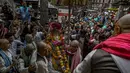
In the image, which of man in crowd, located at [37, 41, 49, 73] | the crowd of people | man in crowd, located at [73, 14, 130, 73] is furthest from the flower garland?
man in crowd, located at [73, 14, 130, 73]

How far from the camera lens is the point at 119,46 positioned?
2129 mm

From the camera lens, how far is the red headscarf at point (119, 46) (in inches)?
83.4

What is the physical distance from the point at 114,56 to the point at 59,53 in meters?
2.94

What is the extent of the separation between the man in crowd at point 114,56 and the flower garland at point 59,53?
8.57ft

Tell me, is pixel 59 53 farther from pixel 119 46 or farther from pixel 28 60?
pixel 119 46

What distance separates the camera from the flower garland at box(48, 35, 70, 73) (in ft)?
16.1

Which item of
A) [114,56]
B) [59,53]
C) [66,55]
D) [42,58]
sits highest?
[114,56]

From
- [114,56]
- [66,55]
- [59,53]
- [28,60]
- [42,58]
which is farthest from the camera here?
[66,55]

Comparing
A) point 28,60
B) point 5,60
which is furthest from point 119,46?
point 5,60

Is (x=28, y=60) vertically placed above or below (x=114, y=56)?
below

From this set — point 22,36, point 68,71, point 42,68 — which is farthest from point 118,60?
point 22,36

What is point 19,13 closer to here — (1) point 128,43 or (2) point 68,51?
(2) point 68,51

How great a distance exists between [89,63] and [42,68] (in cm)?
188

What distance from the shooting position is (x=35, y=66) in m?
4.06
